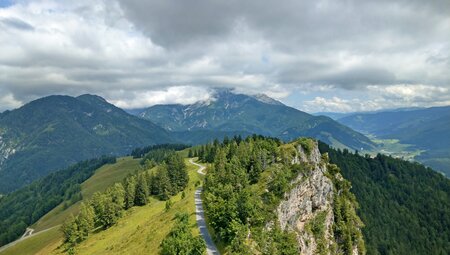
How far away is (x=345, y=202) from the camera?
365ft

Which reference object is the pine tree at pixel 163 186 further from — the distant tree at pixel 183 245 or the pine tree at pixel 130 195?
the distant tree at pixel 183 245

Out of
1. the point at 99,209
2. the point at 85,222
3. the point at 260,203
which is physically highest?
the point at 260,203

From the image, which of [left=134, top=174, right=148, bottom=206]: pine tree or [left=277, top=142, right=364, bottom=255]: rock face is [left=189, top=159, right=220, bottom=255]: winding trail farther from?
[left=134, top=174, right=148, bottom=206]: pine tree

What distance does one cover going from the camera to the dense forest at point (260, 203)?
63.5 metres

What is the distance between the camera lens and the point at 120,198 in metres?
122

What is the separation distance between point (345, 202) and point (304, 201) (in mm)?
26533

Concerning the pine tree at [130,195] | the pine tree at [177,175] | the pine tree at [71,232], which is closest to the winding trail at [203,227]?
the pine tree at [177,175]

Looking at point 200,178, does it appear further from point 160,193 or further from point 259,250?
point 259,250

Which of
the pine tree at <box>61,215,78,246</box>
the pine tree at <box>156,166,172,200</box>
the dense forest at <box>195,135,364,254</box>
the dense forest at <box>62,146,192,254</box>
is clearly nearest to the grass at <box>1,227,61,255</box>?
the dense forest at <box>62,146,192,254</box>

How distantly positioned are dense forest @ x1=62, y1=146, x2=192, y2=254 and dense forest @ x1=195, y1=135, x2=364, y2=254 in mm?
22798

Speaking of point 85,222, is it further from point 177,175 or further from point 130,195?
point 177,175

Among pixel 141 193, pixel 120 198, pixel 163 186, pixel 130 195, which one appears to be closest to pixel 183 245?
pixel 120 198

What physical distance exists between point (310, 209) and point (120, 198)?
6540 centimetres

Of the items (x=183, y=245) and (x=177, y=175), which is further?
(x=177, y=175)
